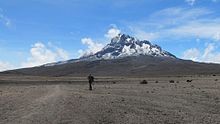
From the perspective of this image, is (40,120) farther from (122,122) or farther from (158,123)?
(158,123)

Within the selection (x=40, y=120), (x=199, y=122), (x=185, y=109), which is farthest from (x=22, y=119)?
(x=185, y=109)

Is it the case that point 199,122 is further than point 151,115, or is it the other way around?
point 151,115

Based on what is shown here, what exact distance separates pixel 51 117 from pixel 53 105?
596cm

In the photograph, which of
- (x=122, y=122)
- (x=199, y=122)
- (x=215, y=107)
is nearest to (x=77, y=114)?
(x=122, y=122)

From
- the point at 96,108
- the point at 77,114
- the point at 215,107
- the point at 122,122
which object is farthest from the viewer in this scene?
the point at 215,107

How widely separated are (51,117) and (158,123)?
5.27 m

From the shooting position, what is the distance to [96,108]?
26.2 meters

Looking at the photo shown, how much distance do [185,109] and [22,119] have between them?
1081 centimetres

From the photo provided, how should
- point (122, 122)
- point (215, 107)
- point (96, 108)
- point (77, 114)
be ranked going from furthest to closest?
point (215, 107), point (96, 108), point (77, 114), point (122, 122)

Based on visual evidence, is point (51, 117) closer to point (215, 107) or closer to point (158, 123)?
point (158, 123)

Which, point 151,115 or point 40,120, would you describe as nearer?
point 40,120

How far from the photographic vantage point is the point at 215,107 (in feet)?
96.8

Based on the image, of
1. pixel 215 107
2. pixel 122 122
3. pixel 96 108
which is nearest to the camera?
pixel 122 122

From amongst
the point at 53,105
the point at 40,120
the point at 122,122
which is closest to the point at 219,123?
the point at 122,122
